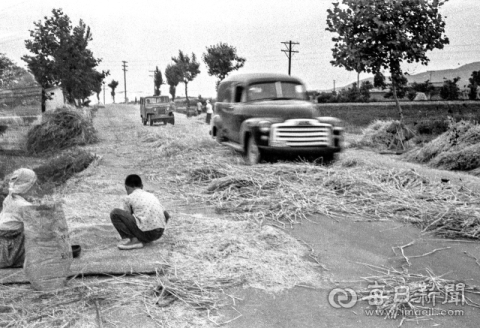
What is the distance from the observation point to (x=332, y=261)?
5.63 m

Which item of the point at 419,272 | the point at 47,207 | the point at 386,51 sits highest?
the point at 386,51

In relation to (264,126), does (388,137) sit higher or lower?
lower

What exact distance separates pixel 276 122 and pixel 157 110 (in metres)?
21.1

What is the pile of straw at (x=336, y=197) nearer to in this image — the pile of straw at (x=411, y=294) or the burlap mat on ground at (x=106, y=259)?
the pile of straw at (x=411, y=294)

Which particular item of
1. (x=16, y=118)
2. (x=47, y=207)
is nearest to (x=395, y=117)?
(x=16, y=118)

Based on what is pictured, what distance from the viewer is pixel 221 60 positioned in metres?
54.8

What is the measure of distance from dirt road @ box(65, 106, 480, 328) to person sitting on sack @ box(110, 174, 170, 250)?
1.45m

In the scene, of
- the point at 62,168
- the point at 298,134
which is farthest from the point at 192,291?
the point at 62,168

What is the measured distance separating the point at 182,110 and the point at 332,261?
58.1 meters

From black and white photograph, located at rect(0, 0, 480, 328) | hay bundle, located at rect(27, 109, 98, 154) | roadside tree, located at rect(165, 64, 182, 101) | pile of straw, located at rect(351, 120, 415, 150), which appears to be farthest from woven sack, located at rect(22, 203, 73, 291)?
roadside tree, located at rect(165, 64, 182, 101)

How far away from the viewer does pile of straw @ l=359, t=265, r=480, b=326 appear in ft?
14.5

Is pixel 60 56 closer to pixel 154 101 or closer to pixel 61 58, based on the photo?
pixel 61 58

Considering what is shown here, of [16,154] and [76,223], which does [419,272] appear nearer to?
[76,223]

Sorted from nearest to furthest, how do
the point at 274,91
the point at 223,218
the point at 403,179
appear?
the point at 223,218, the point at 403,179, the point at 274,91
